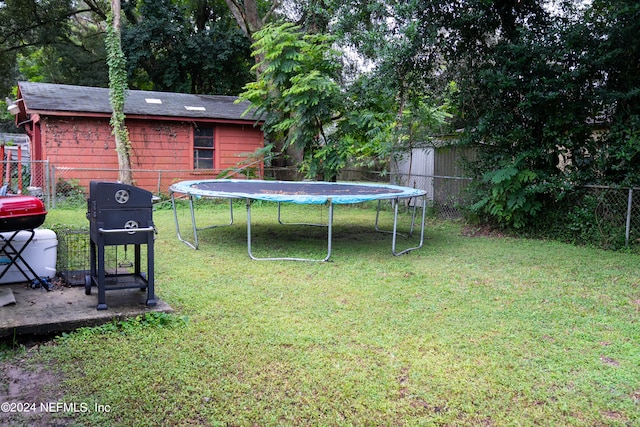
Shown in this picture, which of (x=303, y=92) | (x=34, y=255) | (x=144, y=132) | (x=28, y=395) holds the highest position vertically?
(x=303, y=92)

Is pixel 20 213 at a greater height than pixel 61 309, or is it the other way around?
pixel 20 213

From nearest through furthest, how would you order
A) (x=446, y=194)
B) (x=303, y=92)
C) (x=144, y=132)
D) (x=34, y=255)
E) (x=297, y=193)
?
1. (x=34, y=255)
2. (x=297, y=193)
3. (x=446, y=194)
4. (x=303, y=92)
5. (x=144, y=132)

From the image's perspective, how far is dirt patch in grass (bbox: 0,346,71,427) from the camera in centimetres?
222

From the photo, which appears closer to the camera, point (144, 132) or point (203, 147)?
point (144, 132)

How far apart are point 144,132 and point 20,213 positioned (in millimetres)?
9506

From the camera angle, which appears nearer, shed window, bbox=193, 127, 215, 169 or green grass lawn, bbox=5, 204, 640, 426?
green grass lawn, bbox=5, 204, 640, 426

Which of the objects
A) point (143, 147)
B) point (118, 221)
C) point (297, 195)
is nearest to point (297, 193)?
point (297, 195)

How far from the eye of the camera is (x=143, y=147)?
1247 centimetres

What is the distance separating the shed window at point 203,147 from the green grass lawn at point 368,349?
8.03 m

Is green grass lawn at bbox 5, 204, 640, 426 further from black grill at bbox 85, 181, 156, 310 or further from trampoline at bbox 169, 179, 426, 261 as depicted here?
trampoline at bbox 169, 179, 426, 261

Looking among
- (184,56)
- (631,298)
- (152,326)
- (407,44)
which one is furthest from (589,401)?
(184,56)

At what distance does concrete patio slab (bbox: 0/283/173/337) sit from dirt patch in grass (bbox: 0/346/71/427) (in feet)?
0.78

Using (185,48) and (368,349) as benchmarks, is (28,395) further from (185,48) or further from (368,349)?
(185,48)

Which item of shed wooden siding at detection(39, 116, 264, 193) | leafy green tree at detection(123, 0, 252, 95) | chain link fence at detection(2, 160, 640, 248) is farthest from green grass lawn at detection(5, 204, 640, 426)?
leafy green tree at detection(123, 0, 252, 95)
